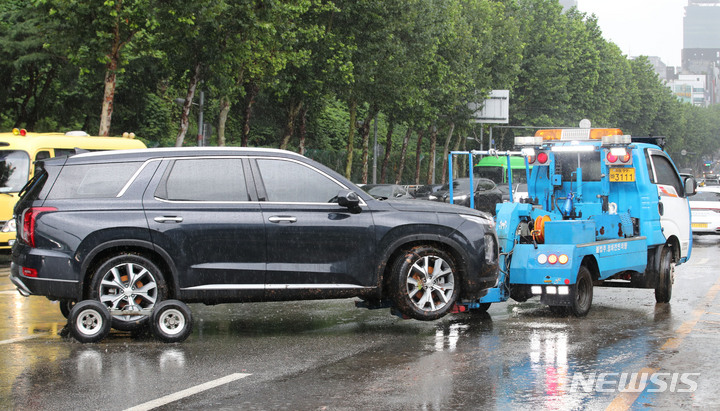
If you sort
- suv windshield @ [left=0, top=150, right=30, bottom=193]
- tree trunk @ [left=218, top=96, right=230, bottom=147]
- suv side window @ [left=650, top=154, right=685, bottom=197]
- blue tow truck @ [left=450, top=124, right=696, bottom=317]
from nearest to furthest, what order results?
blue tow truck @ [left=450, top=124, right=696, bottom=317], suv side window @ [left=650, top=154, right=685, bottom=197], suv windshield @ [left=0, top=150, right=30, bottom=193], tree trunk @ [left=218, top=96, right=230, bottom=147]

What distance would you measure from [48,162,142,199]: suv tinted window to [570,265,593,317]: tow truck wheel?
5069mm

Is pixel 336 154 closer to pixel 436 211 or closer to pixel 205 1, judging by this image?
pixel 205 1

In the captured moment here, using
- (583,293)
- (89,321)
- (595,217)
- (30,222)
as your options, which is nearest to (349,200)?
(89,321)

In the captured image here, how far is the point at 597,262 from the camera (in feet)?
35.5

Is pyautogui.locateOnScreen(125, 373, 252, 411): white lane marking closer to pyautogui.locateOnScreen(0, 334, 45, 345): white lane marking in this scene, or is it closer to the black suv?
the black suv

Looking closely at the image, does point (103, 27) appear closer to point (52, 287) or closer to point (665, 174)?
point (665, 174)

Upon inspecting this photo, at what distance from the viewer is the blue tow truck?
1039 cm

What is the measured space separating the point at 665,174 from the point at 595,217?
1778 millimetres

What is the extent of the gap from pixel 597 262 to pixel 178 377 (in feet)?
18.2

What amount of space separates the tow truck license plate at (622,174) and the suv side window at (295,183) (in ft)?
15.3

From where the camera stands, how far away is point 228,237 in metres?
8.95

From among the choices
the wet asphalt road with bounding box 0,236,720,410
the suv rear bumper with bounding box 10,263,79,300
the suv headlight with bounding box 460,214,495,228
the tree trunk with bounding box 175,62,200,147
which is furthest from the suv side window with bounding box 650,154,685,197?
the tree trunk with bounding box 175,62,200,147

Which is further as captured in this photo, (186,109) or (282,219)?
(186,109)

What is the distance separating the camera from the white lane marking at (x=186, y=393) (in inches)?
247
